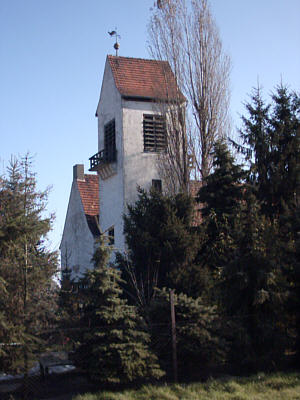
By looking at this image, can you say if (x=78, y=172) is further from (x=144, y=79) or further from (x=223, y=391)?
(x=223, y=391)

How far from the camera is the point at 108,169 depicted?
2734cm

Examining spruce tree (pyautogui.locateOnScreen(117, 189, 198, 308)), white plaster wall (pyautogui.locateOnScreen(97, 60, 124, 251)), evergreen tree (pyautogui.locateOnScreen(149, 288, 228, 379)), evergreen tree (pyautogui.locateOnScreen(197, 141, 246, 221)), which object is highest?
white plaster wall (pyautogui.locateOnScreen(97, 60, 124, 251))

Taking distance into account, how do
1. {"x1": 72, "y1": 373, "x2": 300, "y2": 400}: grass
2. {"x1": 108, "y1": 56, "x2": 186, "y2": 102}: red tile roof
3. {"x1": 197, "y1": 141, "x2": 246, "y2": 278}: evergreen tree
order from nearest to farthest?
{"x1": 72, "y1": 373, "x2": 300, "y2": 400}: grass, {"x1": 197, "y1": 141, "x2": 246, "y2": 278}: evergreen tree, {"x1": 108, "y1": 56, "x2": 186, "y2": 102}: red tile roof

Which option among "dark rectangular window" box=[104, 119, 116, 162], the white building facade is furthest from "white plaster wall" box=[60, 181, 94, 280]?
"dark rectangular window" box=[104, 119, 116, 162]

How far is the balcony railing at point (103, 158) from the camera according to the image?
26922 mm

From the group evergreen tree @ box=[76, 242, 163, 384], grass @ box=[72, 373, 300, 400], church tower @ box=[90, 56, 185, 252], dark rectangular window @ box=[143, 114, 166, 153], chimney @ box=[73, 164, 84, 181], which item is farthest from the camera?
chimney @ box=[73, 164, 84, 181]

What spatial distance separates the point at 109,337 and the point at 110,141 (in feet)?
60.4

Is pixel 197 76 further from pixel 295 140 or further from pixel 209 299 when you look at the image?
pixel 209 299

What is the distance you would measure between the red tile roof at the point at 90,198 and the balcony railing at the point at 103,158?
14.2 ft

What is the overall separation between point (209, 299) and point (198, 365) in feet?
6.67

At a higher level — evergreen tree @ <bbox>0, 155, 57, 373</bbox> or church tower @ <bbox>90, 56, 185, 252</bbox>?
church tower @ <bbox>90, 56, 185, 252</bbox>

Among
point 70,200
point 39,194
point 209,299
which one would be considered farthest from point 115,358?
point 70,200

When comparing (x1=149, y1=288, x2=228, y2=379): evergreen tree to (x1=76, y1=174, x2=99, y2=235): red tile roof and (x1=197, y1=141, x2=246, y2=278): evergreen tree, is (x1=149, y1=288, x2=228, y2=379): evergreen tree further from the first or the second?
(x1=76, y1=174, x2=99, y2=235): red tile roof

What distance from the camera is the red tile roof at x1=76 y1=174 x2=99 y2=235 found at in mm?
31966
